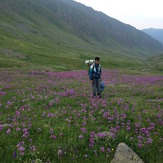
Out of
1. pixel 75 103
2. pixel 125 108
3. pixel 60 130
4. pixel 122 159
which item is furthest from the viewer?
pixel 75 103

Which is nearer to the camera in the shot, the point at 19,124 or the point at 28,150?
the point at 28,150

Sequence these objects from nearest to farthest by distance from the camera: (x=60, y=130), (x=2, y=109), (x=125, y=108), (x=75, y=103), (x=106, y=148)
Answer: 1. (x=106, y=148)
2. (x=60, y=130)
3. (x=2, y=109)
4. (x=125, y=108)
5. (x=75, y=103)

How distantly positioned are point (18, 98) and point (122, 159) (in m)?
8.98

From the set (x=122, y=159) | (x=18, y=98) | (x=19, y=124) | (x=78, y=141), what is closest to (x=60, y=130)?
(x=78, y=141)

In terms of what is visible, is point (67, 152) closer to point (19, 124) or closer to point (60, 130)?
point (60, 130)

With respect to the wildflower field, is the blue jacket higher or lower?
higher

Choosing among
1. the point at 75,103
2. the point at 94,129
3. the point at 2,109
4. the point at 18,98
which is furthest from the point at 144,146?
the point at 18,98

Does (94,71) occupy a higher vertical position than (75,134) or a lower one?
higher

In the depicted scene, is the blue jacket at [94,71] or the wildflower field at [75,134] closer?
the wildflower field at [75,134]

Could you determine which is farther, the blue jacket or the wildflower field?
the blue jacket

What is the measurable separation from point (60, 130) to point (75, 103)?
505cm

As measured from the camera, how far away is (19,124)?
8.73 m

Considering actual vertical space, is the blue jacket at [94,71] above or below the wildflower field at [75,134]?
above

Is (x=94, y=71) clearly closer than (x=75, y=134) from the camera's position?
No
